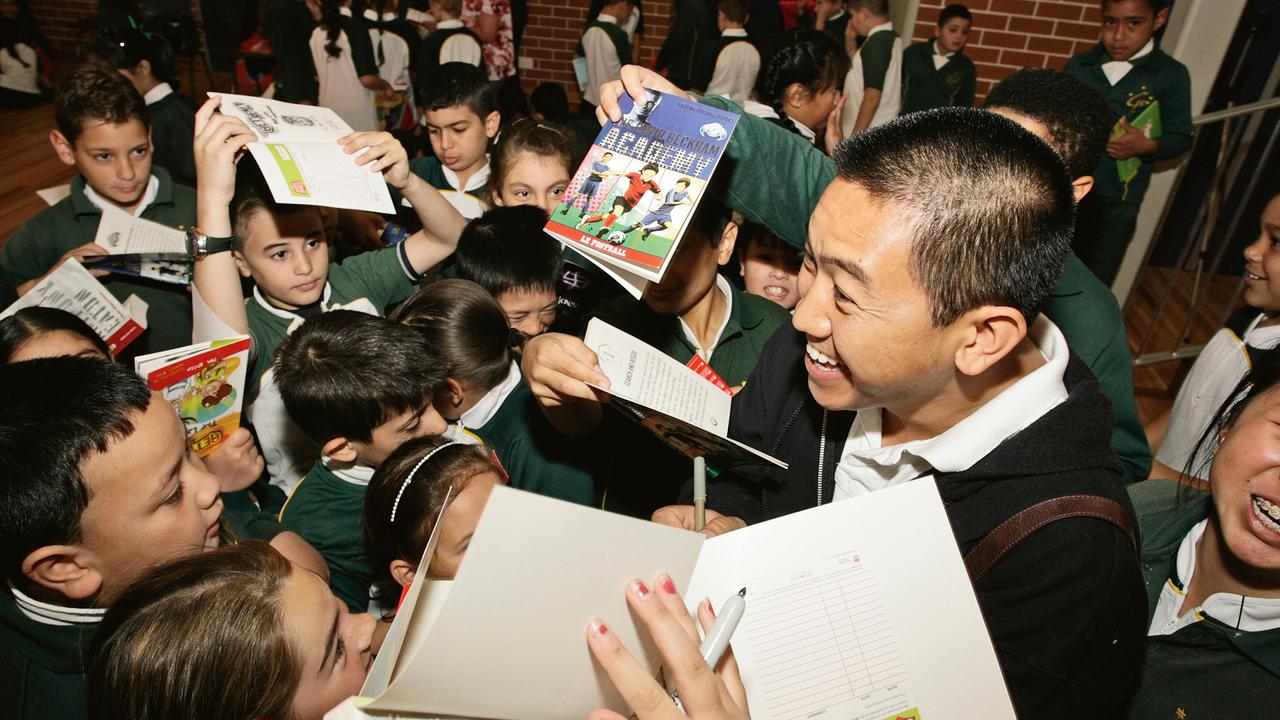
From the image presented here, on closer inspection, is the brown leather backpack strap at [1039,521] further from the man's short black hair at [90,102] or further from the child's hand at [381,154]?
the man's short black hair at [90,102]

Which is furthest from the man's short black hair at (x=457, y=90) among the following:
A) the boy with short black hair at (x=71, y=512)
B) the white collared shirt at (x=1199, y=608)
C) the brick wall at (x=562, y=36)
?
the brick wall at (x=562, y=36)

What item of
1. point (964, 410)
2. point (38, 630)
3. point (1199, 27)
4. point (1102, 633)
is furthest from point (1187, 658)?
point (1199, 27)

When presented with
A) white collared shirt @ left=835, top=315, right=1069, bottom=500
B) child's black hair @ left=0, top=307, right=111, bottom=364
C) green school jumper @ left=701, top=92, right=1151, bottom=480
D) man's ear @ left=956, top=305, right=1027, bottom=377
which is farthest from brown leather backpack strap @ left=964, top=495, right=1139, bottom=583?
child's black hair @ left=0, top=307, right=111, bottom=364

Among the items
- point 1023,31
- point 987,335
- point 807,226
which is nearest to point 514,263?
point 807,226

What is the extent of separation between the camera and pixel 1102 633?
99 centimetres

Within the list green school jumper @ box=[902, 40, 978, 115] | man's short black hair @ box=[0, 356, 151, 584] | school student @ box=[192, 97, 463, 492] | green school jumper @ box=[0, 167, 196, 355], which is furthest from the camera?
green school jumper @ box=[902, 40, 978, 115]

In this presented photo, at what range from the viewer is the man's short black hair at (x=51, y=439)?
3.83 feet

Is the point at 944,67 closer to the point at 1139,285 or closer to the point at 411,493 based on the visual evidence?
the point at 1139,285

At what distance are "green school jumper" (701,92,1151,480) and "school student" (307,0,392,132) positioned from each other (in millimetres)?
3999

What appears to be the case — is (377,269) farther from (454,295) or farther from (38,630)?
(38,630)

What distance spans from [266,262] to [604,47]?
412 centimetres

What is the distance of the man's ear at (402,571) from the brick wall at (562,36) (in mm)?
6518

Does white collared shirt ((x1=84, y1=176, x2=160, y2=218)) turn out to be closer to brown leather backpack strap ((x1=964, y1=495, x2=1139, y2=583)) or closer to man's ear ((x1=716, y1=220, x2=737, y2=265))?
man's ear ((x1=716, y1=220, x2=737, y2=265))

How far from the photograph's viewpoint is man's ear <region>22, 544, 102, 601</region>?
46.7 inches
